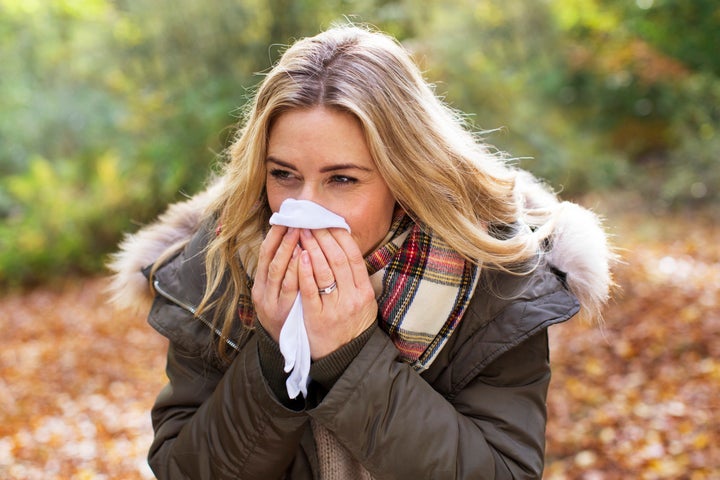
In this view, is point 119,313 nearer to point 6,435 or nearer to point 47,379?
point 47,379

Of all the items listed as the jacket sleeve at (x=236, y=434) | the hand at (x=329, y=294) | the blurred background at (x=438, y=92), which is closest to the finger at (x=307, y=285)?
the hand at (x=329, y=294)

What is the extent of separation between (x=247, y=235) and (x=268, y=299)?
1.19 ft

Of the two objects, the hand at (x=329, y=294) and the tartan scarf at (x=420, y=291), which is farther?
the tartan scarf at (x=420, y=291)

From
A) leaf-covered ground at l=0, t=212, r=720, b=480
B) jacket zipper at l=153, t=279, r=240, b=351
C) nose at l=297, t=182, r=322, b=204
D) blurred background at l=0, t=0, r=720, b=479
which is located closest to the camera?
nose at l=297, t=182, r=322, b=204

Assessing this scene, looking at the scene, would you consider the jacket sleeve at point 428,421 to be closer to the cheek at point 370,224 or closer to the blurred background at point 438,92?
the cheek at point 370,224

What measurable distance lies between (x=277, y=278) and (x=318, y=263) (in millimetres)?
129

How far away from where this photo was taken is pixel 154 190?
9727 millimetres

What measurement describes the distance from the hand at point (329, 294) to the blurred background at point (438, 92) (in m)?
0.89

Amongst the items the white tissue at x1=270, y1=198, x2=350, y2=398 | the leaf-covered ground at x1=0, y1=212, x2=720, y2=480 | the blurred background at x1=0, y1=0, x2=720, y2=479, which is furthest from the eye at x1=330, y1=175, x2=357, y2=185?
the leaf-covered ground at x1=0, y1=212, x2=720, y2=480

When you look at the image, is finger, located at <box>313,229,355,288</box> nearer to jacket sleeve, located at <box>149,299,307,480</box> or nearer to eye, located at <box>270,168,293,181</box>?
eye, located at <box>270,168,293,181</box>

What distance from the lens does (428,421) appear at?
1888mm

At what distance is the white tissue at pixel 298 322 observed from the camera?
1.86 meters

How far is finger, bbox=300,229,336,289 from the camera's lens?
188 cm

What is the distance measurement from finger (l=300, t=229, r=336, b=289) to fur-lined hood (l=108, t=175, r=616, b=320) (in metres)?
0.70
